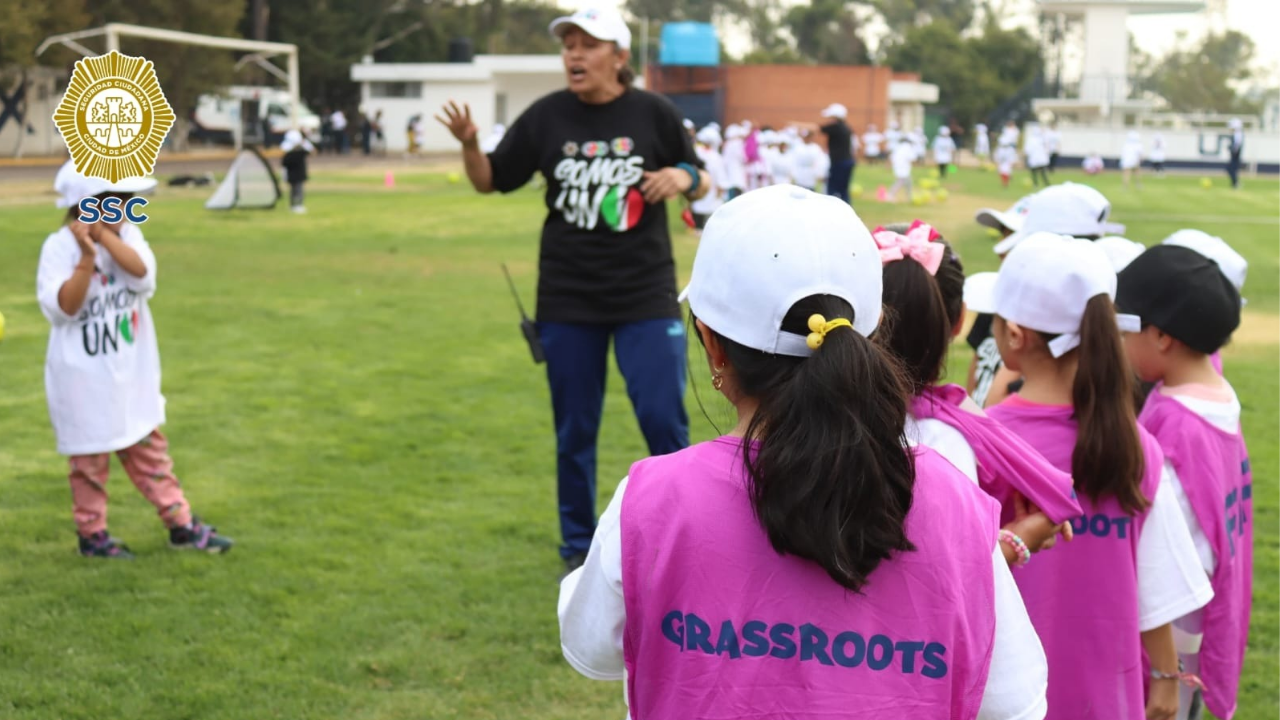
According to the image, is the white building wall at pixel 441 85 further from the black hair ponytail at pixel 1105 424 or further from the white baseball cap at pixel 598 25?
the black hair ponytail at pixel 1105 424

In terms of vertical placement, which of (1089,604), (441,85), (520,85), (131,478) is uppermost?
(520,85)

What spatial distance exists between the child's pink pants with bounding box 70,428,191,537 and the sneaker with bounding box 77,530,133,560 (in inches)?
1.0

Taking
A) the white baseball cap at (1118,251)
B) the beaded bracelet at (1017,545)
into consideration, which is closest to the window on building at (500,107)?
the white baseball cap at (1118,251)

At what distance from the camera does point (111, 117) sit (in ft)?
5.11

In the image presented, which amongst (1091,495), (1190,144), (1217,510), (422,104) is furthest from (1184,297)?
(422,104)

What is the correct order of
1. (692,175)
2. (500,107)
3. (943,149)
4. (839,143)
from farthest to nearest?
(500,107) → (943,149) → (839,143) → (692,175)

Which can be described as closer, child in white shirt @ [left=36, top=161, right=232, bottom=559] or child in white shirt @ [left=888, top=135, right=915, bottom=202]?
child in white shirt @ [left=36, top=161, right=232, bottom=559]

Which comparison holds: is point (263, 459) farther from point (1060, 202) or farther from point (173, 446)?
point (1060, 202)

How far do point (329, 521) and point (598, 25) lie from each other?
242 centimetres

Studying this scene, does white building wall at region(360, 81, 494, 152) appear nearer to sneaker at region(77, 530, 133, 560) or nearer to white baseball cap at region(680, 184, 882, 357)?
sneaker at region(77, 530, 133, 560)

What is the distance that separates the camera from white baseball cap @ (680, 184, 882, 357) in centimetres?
163

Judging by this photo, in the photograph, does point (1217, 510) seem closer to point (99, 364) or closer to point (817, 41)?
point (99, 364)

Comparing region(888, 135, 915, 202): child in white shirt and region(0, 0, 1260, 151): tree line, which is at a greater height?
region(0, 0, 1260, 151): tree line

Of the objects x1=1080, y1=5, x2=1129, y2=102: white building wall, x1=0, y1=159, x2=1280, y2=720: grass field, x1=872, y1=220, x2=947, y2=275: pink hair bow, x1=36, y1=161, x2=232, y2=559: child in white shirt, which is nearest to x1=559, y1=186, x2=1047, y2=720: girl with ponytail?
x1=0, y1=159, x2=1280, y2=720: grass field
